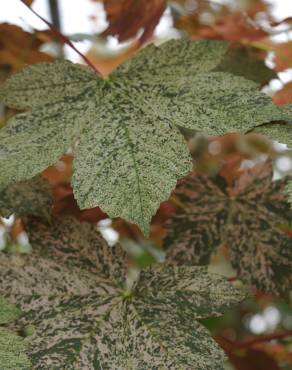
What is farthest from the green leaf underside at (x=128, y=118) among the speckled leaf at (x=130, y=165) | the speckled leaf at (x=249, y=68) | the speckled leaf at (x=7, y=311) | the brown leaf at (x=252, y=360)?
the brown leaf at (x=252, y=360)

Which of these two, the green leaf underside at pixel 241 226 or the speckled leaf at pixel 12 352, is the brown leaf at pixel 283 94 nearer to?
the green leaf underside at pixel 241 226

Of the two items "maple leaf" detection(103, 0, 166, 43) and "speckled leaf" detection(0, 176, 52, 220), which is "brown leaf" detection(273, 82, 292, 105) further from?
Result: "speckled leaf" detection(0, 176, 52, 220)

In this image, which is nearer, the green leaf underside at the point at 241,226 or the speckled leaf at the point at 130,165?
the speckled leaf at the point at 130,165

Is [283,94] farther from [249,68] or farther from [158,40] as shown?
[158,40]

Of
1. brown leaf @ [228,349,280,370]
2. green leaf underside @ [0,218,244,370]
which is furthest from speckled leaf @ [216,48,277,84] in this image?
brown leaf @ [228,349,280,370]

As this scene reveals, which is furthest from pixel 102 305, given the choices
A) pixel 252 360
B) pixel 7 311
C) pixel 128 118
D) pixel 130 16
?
pixel 252 360

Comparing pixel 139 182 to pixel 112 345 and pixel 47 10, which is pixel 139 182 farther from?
pixel 47 10

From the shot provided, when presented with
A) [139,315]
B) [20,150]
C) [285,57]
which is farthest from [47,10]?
[139,315]
